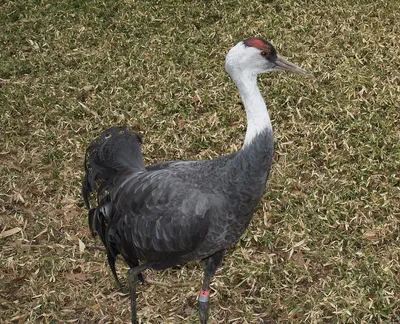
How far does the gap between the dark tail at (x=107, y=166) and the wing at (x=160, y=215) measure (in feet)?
0.46

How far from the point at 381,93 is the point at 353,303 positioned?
278cm

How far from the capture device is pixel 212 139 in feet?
19.4

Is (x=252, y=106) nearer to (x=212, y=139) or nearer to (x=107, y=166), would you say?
(x=107, y=166)

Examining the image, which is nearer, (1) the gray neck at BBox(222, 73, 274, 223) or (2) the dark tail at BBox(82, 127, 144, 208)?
(1) the gray neck at BBox(222, 73, 274, 223)

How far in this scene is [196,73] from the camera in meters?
6.85

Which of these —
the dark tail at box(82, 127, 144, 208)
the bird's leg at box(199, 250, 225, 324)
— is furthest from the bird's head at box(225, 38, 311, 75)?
the bird's leg at box(199, 250, 225, 324)

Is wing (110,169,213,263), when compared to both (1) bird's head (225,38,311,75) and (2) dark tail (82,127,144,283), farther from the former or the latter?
(1) bird's head (225,38,311,75)

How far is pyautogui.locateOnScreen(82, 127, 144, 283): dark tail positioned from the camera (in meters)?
4.11

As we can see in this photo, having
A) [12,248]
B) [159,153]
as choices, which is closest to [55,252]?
[12,248]

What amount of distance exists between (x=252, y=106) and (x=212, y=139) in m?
2.44

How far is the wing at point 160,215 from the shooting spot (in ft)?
11.7

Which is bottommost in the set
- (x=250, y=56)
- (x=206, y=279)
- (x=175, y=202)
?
(x=206, y=279)

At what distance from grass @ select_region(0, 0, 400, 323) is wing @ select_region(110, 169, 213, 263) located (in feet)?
2.97

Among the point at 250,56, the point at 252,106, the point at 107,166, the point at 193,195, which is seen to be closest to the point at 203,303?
the point at 193,195
